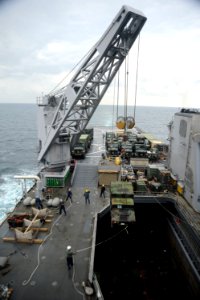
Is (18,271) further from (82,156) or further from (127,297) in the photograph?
(82,156)

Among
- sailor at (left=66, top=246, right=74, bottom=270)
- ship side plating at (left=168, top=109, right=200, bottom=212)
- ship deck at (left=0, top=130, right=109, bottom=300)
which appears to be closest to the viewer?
ship deck at (left=0, top=130, right=109, bottom=300)

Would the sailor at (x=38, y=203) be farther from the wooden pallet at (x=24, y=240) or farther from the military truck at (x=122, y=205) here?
the military truck at (x=122, y=205)

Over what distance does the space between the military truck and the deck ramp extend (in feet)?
21.6

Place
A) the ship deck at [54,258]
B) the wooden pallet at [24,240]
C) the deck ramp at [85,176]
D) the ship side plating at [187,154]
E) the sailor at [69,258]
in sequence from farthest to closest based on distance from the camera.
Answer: the deck ramp at [85,176]
the ship side plating at [187,154]
the wooden pallet at [24,240]
the sailor at [69,258]
the ship deck at [54,258]

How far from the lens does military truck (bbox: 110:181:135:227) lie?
18984mm

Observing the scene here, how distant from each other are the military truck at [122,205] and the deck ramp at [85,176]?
21.6ft

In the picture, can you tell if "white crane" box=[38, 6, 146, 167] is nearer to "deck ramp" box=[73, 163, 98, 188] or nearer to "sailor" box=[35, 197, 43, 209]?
"deck ramp" box=[73, 163, 98, 188]

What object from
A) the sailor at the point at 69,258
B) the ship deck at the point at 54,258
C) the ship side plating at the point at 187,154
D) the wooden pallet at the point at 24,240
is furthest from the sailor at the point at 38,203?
the ship side plating at the point at 187,154

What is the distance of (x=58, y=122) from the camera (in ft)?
A: 85.5

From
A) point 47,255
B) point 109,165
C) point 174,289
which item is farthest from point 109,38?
point 174,289

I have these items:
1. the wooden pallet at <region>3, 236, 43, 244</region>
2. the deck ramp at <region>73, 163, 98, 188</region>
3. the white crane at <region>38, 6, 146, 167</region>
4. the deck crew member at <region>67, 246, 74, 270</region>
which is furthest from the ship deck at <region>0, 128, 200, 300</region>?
the white crane at <region>38, 6, 146, 167</region>

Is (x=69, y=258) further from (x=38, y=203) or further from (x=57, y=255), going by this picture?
(x=38, y=203)

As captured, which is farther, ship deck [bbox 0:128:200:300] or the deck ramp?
the deck ramp

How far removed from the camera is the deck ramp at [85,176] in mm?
28766
